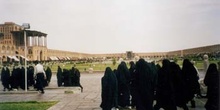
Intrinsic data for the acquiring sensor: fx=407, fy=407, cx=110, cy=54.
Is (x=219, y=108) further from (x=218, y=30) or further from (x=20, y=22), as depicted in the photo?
(x=20, y=22)

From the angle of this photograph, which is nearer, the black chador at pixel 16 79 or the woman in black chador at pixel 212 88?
the woman in black chador at pixel 212 88

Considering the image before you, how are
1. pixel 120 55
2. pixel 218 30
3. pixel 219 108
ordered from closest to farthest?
1. pixel 219 108
2. pixel 218 30
3. pixel 120 55

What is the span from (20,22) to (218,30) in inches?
204

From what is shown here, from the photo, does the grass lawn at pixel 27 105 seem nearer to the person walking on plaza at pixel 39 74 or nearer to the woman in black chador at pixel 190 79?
the person walking on plaza at pixel 39 74

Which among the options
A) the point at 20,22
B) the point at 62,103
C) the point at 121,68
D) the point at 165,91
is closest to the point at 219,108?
the point at 165,91

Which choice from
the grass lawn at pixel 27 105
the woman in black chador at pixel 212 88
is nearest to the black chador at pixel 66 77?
the grass lawn at pixel 27 105

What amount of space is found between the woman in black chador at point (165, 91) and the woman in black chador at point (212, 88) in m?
0.71

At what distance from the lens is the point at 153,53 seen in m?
10.5

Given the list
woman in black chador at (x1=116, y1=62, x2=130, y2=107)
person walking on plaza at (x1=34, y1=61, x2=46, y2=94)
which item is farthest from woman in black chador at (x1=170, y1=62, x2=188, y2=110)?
person walking on plaza at (x1=34, y1=61, x2=46, y2=94)

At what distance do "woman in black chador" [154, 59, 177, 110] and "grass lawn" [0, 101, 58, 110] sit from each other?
10.1 feet

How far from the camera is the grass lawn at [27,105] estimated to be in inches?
387

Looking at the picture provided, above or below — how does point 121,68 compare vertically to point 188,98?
above

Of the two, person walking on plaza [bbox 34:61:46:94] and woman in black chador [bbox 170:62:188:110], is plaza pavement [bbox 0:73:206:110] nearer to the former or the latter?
person walking on plaza [bbox 34:61:46:94]

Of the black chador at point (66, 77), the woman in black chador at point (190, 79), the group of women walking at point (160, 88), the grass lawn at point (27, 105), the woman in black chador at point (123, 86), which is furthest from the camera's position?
the black chador at point (66, 77)
